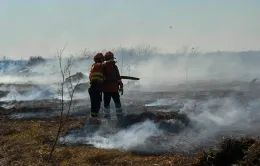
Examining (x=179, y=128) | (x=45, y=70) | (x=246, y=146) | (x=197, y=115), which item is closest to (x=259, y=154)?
(x=246, y=146)

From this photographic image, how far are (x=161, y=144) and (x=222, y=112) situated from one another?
3969mm

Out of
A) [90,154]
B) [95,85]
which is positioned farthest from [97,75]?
[90,154]

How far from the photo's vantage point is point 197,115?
952 cm

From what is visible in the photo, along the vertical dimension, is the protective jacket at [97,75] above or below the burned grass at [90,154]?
above

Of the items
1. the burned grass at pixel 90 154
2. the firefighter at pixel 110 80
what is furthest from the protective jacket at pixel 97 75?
the burned grass at pixel 90 154

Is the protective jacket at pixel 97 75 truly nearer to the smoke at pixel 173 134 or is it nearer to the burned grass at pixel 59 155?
the smoke at pixel 173 134

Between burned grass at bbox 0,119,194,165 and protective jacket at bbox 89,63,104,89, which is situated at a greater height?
protective jacket at bbox 89,63,104,89

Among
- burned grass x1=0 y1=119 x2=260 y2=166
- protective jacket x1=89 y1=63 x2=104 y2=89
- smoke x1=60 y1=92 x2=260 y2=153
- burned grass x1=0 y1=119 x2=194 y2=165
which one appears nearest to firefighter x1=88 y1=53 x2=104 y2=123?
protective jacket x1=89 y1=63 x2=104 y2=89

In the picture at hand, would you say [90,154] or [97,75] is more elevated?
[97,75]

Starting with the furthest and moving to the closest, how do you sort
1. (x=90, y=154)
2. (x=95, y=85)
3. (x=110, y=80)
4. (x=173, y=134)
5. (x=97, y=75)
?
(x=110, y=80) < (x=95, y=85) < (x=97, y=75) < (x=173, y=134) < (x=90, y=154)

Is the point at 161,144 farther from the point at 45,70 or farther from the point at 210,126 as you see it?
the point at 45,70

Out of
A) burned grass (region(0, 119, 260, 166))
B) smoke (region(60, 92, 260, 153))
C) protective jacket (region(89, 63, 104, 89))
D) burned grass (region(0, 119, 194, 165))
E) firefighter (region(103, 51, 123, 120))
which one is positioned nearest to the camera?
burned grass (region(0, 119, 260, 166))

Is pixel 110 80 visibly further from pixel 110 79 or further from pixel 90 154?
pixel 90 154

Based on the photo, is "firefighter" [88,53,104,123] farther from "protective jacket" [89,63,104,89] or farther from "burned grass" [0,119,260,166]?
"burned grass" [0,119,260,166]
